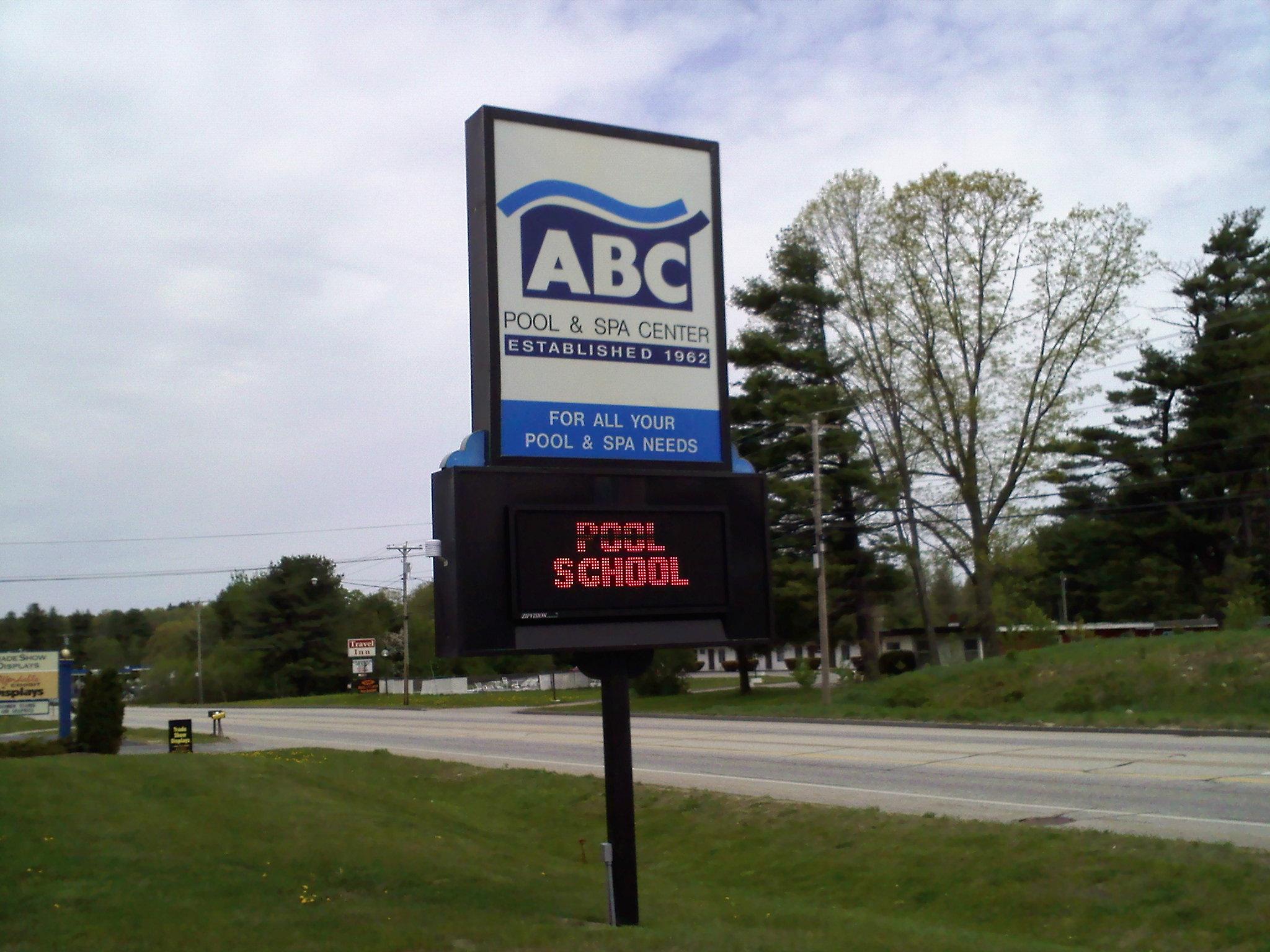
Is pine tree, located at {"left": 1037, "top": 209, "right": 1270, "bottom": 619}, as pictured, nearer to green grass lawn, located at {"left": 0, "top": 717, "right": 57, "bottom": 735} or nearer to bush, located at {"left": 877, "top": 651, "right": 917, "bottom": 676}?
bush, located at {"left": 877, "top": 651, "right": 917, "bottom": 676}

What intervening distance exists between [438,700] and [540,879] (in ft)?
177

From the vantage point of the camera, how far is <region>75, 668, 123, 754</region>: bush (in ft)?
79.9

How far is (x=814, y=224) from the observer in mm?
45812

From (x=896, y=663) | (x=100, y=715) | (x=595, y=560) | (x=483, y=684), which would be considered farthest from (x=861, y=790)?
(x=483, y=684)

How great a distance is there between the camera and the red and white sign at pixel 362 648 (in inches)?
2366

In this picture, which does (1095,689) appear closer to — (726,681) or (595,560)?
(595,560)

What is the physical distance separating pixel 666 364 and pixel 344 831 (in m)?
5.85

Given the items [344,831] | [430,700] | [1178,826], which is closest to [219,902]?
[344,831]

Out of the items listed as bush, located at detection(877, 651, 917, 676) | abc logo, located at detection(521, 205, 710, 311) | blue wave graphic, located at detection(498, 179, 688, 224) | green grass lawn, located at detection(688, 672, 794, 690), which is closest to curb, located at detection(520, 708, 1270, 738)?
bush, located at detection(877, 651, 917, 676)

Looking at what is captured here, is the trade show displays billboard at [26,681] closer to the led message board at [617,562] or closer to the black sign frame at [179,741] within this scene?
the black sign frame at [179,741]

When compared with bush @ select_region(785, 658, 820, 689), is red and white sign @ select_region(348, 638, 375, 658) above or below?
above

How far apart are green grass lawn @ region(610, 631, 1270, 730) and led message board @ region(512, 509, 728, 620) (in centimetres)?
1871

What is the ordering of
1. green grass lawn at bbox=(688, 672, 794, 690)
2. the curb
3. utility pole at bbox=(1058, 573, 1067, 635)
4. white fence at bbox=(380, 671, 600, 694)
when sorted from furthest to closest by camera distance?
utility pole at bbox=(1058, 573, 1067, 635)
white fence at bbox=(380, 671, 600, 694)
green grass lawn at bbox=(688, 672, 794, 690)
the curb

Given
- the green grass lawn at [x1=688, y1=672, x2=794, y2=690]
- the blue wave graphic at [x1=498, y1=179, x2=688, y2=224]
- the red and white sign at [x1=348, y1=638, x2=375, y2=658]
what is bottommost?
the green grass lawn at [x1=688, y1=672, x2=794, y2=690]
